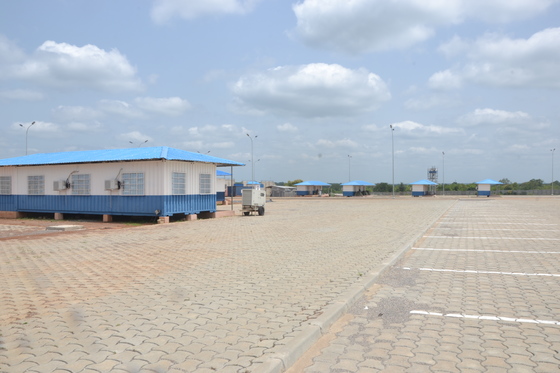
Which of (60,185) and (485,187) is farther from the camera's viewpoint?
(485,187)

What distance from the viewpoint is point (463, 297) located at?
252 inches

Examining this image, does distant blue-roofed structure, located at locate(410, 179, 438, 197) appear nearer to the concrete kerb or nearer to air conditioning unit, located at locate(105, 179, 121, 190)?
air conditioning unit, located at locate(105, 179, 121, 190)

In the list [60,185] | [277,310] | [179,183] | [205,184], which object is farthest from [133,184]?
[277,310]

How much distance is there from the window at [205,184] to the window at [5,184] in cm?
1164

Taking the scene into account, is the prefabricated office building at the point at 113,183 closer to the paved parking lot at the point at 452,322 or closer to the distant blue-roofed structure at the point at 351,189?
the paved parking lot at the point at 452,322

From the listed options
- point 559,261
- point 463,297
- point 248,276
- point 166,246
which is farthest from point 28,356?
point 559,261

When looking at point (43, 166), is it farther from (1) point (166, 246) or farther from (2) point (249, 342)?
(2) point (249, 342)

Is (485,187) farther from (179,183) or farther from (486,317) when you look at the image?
(486,317)

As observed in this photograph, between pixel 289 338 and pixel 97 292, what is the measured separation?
3.59m

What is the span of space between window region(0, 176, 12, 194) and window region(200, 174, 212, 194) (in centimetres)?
1164

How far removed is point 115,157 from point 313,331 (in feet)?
62.5

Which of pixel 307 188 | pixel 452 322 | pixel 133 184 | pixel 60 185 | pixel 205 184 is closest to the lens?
pixel 452 322

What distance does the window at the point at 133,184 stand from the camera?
2077 cm

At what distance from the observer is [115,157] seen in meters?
21.5
